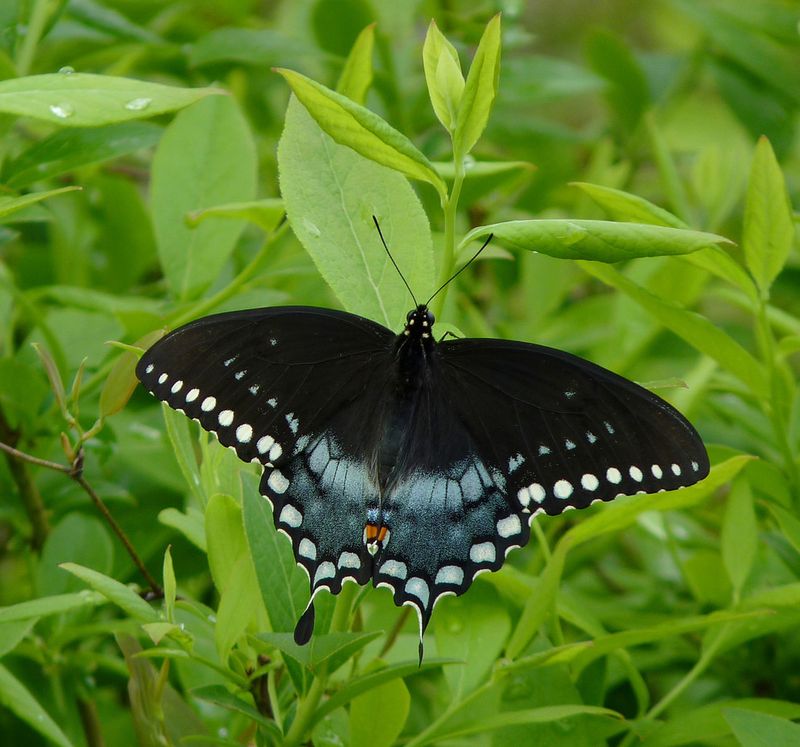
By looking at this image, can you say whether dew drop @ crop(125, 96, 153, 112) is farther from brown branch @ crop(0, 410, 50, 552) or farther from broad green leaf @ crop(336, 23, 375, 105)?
brown branch @ crop(0, 410, 50, 552)

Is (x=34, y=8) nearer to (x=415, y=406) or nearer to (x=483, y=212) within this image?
(x=415, y=406)

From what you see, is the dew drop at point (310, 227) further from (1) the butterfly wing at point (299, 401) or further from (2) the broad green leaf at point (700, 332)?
(2) the broad green leaf at point (700, 332)

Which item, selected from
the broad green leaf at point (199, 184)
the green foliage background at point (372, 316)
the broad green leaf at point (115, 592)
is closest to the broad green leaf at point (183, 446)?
the green foliage background at point (372, 316)

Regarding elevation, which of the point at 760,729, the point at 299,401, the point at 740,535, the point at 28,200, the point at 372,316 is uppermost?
the point at 28,200

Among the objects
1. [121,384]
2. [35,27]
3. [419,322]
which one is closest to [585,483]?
[419,322]

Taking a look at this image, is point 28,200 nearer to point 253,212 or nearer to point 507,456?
point 253,212

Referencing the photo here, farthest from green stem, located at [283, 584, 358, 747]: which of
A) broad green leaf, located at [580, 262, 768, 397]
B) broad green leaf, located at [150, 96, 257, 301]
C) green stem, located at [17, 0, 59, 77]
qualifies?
green stem, located at [17, 0, 59, 77]
